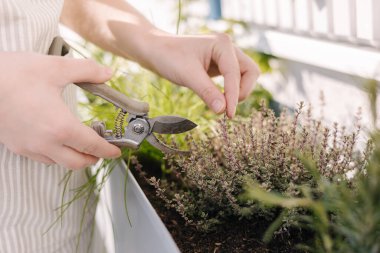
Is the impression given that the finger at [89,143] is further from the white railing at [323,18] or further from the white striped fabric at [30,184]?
the white railing at [323,18]

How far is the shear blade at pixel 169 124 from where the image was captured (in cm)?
103

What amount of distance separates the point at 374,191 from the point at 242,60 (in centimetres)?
76

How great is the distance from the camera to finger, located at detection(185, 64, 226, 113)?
1.12 meters

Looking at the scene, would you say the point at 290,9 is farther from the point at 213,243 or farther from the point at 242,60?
the point at 213,243

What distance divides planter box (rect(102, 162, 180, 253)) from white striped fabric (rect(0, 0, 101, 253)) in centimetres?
12

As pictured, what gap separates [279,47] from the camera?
191 cm

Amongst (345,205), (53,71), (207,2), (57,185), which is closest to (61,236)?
(57,185)

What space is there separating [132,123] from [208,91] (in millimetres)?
212

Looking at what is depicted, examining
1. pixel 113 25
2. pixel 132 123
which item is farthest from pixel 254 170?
pixel 113 25

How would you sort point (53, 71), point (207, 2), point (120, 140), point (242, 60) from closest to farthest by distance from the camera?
point (53, 71) → point (120, 140) → point (242, 60) → point (207, 2)

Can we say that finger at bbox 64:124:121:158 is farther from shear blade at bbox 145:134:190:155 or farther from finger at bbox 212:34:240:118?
finger at bbox 212:34:240:118

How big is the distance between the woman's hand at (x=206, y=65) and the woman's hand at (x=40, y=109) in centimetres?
32

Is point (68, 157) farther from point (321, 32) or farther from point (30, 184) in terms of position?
point (321, 32)

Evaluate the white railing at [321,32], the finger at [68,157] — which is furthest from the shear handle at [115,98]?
the white railing at [321,32]
